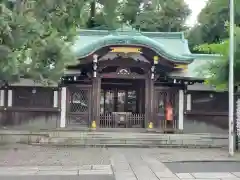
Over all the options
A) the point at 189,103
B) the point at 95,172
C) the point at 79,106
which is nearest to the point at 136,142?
the point at 79,106

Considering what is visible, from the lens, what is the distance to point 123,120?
19250 mm

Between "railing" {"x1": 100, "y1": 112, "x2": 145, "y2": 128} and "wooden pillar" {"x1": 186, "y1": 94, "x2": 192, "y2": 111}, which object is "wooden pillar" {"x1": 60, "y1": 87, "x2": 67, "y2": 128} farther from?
"wooden pillar" {"x1": 186, "y1": 94, "x2": 192, "y2": 111}

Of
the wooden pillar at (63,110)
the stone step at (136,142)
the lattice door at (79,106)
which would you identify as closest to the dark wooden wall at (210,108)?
the stone step at (136,142)

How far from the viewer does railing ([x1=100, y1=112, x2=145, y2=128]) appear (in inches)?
750

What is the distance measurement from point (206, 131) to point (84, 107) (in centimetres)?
621

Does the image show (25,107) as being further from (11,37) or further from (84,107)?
(11,37)

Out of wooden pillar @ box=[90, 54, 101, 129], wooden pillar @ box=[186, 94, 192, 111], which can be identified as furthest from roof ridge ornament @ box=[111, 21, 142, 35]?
wooden pillar @ box=[186, 94, 192, 111]

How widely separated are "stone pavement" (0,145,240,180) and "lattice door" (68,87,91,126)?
3.68m

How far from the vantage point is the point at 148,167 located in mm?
10477

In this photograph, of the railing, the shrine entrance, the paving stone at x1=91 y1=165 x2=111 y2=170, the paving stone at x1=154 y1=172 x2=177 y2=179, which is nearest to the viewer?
the paving stone at x1=154 y1=172 x2=177 y2=179

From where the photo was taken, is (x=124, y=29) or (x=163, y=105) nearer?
(x=124, y=29)

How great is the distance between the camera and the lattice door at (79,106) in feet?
61.0

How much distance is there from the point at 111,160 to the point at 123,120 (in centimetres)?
753

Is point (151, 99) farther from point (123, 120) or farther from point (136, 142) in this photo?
point (136, 142)
